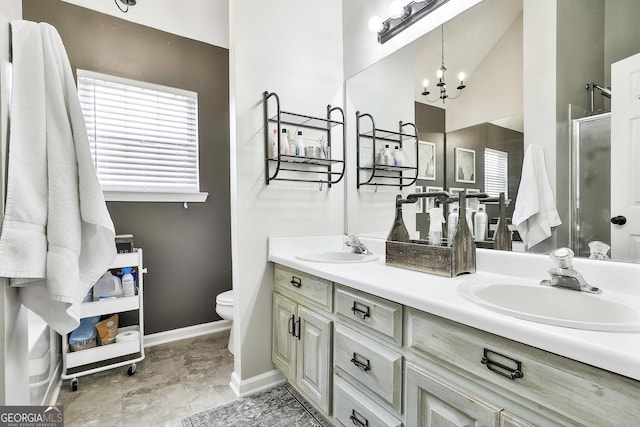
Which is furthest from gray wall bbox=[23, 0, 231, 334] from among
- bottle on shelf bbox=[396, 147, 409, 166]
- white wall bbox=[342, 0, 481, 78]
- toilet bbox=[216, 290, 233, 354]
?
bottle on shelf bbox=[396, 147, 409, 166]

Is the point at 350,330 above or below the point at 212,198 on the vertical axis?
below

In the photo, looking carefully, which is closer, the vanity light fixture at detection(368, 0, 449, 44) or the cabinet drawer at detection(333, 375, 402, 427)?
the cabinet drawer at detection(333, 375, 402, 427)

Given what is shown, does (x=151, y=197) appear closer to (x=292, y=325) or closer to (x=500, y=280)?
(x=292, y=325)

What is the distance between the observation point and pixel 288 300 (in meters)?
1.74

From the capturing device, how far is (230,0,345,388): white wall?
180 centimetres

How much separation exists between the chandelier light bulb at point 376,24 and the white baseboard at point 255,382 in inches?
86.6

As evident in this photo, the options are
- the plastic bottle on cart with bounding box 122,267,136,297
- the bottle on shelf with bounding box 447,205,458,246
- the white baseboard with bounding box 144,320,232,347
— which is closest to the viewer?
the bottle on shelf with bounding box 447,205,458,246

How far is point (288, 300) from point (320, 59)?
1.61m

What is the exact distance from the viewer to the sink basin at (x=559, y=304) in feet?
2.36

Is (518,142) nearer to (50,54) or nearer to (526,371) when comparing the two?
(526,371)

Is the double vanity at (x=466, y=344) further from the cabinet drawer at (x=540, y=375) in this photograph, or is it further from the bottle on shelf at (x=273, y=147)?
the bottle on shelf at (x=273, y=147)

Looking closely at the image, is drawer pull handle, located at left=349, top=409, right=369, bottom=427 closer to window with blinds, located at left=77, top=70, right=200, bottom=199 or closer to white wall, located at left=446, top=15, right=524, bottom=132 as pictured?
A: white wall, located at left=446, top=15, right=524, bottom=132

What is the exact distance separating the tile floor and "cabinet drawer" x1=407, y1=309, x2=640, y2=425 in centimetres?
145

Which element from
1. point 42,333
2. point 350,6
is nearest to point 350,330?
point 42,333
